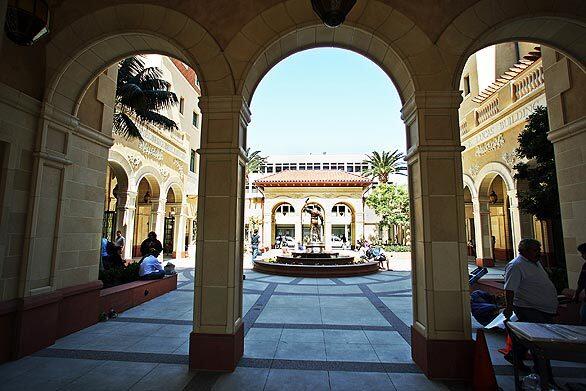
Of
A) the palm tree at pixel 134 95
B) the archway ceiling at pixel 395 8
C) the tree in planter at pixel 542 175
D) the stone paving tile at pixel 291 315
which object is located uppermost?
the palm tree at pixel 134 95

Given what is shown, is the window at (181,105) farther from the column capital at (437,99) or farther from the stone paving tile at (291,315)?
the column capital at (437,99)

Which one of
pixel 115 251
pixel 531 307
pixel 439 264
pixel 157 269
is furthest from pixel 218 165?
pixel 115 251

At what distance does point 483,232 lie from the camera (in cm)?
1716

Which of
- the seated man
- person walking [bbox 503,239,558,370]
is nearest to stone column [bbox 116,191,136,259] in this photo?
the seated man

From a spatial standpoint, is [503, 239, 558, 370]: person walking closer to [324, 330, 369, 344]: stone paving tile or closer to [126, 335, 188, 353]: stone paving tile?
[324, 330, 369, 344]: stone paving tile

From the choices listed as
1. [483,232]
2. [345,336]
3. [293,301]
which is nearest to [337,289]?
[293,301]

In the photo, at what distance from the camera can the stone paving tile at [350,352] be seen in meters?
4.68

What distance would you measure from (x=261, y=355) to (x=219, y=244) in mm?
1918

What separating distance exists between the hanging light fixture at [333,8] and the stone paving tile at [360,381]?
14.0 ft

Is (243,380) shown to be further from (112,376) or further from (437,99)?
(437,99)

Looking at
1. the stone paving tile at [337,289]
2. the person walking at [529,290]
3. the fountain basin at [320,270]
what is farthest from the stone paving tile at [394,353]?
the fountain basin at [320,270]

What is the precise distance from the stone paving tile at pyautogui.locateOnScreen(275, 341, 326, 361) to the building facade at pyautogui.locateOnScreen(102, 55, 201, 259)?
1289 cm

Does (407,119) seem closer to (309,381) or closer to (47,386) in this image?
(309,381)

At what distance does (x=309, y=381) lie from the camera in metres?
3.97
